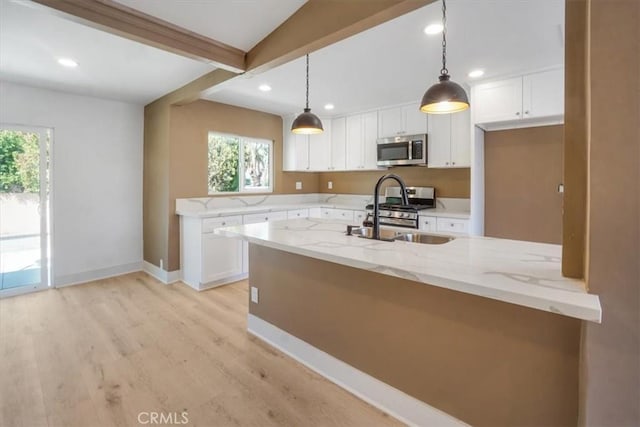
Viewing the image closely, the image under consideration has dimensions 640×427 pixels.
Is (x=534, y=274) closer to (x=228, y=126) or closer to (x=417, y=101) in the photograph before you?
(x=417, y=101)

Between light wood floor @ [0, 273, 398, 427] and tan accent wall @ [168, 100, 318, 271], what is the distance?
1.34 m

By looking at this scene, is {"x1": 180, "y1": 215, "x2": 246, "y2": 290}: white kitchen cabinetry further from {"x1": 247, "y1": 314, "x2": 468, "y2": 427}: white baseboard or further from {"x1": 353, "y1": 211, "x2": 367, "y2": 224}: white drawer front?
{"x1": 353, "y1": 211, "x2": 367, "y2": 224}: white drawer front

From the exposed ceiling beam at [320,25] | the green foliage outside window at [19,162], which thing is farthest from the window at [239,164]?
the exposed ceiling beam at [320,25]

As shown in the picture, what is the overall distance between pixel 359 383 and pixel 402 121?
11.8 ft

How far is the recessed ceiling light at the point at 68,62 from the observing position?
2920 mm

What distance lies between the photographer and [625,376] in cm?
102

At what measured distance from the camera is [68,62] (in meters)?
2.98

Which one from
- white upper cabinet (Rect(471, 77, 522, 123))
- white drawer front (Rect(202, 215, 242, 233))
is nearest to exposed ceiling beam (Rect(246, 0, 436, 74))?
white drawer front (Rect(202, 215, 242, 233))

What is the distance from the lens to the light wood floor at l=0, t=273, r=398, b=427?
71.7 inches

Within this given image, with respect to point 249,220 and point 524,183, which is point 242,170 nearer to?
point 249,220

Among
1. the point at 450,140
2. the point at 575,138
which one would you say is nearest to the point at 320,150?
the point at 450,140

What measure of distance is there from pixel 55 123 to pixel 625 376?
5.36 m

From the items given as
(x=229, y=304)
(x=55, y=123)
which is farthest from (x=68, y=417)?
(x=55, y=123)

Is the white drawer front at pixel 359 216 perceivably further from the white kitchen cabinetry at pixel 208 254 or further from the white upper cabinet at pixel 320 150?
the white kitchen cabinetry at pixel 208 254
